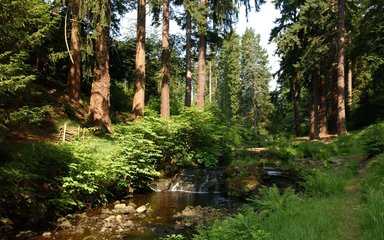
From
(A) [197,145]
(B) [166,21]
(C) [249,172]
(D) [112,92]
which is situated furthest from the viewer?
(D) [112,92]

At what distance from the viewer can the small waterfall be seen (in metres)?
14.9

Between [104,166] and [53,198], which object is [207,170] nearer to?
[104,166]

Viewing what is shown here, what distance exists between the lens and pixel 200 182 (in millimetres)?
15211

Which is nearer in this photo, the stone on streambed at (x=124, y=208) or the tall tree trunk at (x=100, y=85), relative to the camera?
the stone on streambed at (x=124, y=208)

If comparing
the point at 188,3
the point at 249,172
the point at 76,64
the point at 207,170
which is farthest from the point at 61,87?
the point at 249,172

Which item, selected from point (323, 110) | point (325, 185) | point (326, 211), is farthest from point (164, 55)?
point (326, 211)

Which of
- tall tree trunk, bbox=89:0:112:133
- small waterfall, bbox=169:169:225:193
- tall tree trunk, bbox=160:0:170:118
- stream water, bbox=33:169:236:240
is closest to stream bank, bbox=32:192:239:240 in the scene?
stream water, bbox=33:169:236:240

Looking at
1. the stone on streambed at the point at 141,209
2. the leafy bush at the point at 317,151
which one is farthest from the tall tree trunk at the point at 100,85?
the leafy bush at the point at 317,151

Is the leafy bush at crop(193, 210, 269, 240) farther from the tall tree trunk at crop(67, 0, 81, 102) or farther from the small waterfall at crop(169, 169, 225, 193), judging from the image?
the tall tree trunk at crop(67, 0, 81, 102)

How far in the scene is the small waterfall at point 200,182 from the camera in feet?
49.0

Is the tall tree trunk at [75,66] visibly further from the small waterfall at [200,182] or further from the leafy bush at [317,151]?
the leafy bush at [317,151]

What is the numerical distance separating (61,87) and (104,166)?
1155cm

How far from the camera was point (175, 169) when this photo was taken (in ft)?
52.5

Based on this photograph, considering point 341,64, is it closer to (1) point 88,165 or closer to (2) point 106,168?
(2) point 106,168
